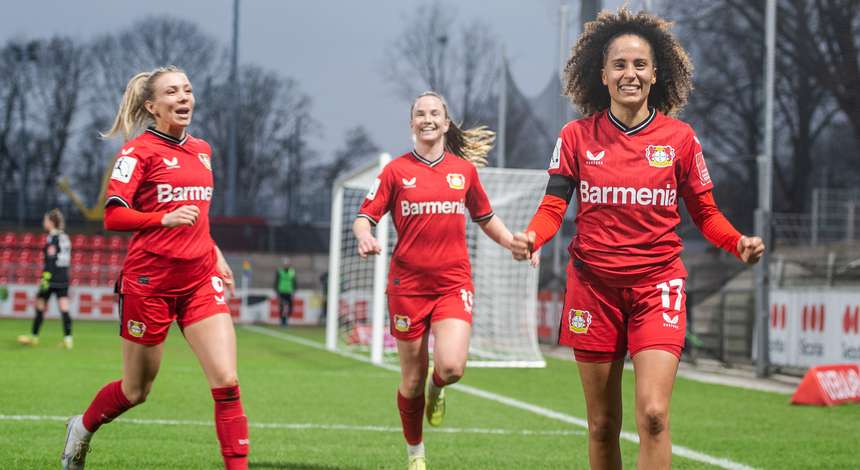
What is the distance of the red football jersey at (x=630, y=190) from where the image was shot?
5406mm

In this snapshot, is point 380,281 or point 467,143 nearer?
point 467,143

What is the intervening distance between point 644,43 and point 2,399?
804 centimetres

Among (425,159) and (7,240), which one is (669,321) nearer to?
(425,159)

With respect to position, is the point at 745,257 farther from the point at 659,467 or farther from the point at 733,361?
the point at 733,361

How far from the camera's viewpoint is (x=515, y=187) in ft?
62.7

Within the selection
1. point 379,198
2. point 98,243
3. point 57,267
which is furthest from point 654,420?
point 98,243

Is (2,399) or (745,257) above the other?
(745,257)

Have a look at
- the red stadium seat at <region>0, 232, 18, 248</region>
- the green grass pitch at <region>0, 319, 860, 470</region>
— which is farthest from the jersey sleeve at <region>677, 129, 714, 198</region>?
the red stadium seat at <region>0, 232, 18, 248</region>

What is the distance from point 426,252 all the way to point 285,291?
2772cm

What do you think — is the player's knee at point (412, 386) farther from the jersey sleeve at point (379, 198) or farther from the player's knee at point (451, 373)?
the jersey sleeve at point (379, 198)

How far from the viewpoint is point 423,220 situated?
812 cm

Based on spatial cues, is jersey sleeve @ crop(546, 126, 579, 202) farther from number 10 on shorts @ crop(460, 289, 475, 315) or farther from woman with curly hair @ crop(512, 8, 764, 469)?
number 10 on shorts @ crop(460, 289, 475, 315)

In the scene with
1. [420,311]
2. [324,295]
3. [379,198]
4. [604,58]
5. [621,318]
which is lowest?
[324,295]

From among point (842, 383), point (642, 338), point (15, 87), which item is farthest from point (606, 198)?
point (15, 87)
